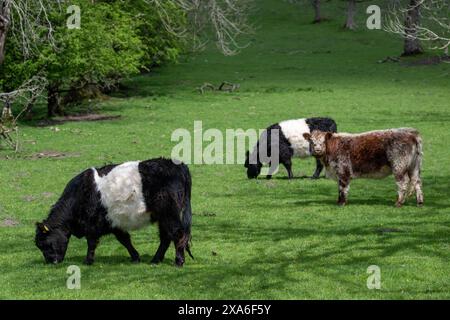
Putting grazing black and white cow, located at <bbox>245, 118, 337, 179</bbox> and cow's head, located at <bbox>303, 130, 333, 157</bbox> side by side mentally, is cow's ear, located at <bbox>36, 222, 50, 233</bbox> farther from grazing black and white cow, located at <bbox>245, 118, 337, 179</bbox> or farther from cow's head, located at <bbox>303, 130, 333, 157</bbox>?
grazing black and white cow, located at <bbox>245, 118, 337, 179</bbox>

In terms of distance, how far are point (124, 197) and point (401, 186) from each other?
23.5 feet

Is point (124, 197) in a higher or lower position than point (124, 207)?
higher

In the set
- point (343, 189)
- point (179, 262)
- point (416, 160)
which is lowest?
point (179, 262)

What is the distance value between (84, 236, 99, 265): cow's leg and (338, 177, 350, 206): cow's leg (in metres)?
6.69

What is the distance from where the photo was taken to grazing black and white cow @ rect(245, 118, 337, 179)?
21781mm

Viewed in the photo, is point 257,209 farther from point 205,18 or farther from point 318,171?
point 205,18

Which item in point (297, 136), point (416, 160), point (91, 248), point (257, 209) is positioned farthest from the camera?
point (297, 136)

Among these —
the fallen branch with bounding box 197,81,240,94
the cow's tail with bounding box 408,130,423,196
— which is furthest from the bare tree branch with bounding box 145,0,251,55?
the cow's tail with bounding box 408,130,423,196

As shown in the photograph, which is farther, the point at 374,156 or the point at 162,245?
the point at 374,156

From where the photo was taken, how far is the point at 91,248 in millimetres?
12703

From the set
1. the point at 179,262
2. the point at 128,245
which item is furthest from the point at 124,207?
the point at 179,262

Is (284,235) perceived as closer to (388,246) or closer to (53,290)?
(388,246)

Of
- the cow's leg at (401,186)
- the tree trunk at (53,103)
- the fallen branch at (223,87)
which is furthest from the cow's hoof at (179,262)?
the fallen branch at (223,87)

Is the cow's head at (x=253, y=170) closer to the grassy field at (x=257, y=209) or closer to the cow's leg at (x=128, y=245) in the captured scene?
the grassy field at (x=257, y=209)
